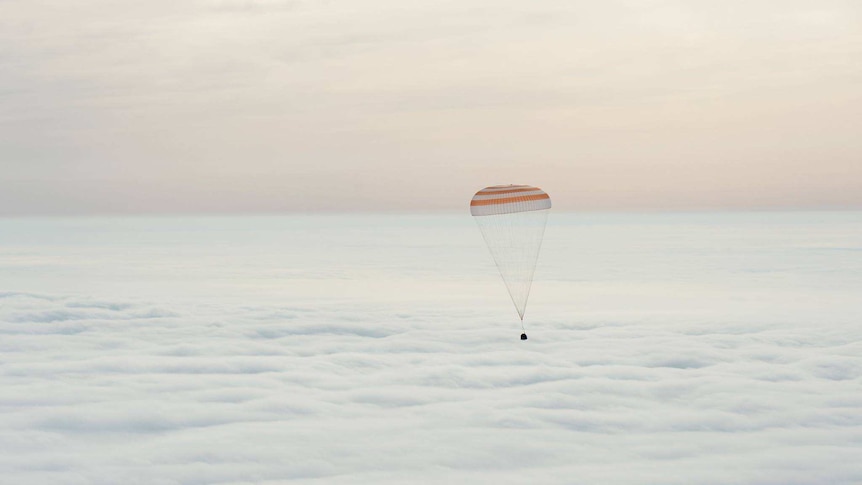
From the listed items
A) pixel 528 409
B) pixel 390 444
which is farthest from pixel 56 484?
pixel 528 409

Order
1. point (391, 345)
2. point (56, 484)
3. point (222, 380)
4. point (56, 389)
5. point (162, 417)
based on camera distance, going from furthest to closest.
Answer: point (391, 345)
point (222, 380)
point (56, 389)
point (162, 417)
point (56, 484)

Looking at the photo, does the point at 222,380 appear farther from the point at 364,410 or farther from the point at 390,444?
the point at 390,444

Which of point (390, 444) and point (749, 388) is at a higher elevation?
point (749, 388)

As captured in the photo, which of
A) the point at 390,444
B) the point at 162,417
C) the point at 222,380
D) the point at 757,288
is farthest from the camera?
the point at 757,288

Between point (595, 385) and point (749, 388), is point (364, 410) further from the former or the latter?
point (749, 388)

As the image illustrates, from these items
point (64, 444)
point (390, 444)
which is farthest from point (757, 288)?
point (64, 444)

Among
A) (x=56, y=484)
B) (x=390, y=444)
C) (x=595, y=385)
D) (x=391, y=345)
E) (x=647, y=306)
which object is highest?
(x=647, y=306)

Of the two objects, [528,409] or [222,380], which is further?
[222,380]
